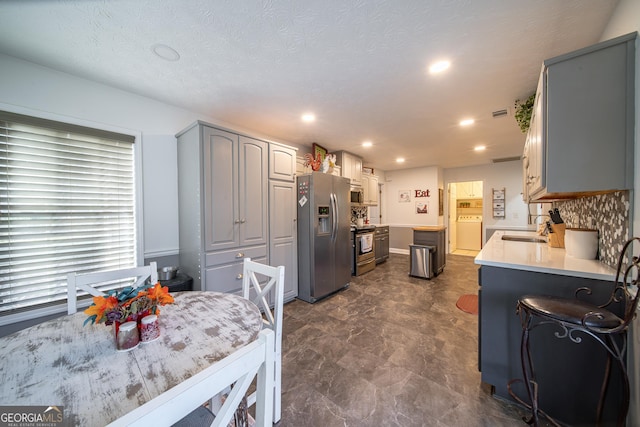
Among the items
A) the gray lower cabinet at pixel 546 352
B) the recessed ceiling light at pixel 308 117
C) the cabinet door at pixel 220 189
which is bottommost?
the gray lower cabinet at pixel 546 352

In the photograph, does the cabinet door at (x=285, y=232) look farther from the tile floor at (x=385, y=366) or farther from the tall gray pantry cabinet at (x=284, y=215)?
the tile floor at (x=385, y=366)

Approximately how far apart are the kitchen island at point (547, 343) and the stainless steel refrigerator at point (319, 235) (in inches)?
78.0

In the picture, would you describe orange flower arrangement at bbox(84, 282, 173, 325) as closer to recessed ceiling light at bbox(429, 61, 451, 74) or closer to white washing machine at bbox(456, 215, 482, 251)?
recessed ceiling light at bbox(429, 61, 451, 74)

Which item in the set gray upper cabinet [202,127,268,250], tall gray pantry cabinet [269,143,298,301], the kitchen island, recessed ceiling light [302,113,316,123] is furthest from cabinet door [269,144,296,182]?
the kitchen island

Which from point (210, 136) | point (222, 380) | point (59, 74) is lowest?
point (222, 380)

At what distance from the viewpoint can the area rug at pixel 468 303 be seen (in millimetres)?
2777

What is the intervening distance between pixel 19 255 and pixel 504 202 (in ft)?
26.8

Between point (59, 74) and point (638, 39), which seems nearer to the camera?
point (638, 39)

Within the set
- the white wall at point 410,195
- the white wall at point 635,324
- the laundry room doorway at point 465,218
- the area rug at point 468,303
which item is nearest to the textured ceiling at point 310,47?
the white wall at point 635,324

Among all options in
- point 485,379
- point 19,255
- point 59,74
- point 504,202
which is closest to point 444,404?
point 485,379

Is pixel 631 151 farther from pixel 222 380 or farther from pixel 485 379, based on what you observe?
pixel 222 380

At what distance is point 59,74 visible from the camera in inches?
76.4

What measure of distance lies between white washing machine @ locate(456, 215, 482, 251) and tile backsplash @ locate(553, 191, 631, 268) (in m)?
5.27

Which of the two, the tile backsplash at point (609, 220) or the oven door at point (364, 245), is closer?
the tile backsplash at point (609, 220)
